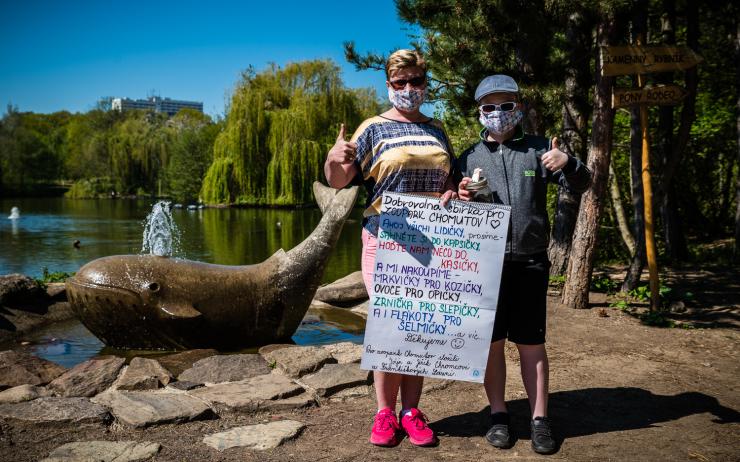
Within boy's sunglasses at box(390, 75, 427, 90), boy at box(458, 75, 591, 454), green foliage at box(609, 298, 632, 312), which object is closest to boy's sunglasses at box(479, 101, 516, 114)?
boy at box(458, 75, 591, 454)

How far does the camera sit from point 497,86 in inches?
131

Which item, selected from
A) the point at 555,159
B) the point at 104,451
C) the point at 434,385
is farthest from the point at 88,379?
the point at 555,159

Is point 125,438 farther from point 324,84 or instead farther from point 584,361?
point 324,84

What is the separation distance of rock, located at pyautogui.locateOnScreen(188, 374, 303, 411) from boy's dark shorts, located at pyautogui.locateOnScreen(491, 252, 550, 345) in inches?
68.4

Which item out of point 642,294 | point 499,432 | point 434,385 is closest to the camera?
point 499,432

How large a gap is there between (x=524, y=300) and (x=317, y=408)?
5.60ft

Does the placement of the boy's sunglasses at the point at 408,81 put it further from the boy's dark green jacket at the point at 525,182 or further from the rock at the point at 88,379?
the rock at the point at 88,379

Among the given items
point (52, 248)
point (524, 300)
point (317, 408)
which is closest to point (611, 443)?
point (524, 300)

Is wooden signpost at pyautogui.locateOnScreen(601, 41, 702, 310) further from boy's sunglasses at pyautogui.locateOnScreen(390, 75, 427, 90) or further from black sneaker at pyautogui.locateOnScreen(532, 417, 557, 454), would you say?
black sneaker at pyautogui.locateOnScreen(532, 417, 557, 454)

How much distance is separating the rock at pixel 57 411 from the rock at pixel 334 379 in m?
1.43

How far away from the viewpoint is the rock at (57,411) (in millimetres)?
3758

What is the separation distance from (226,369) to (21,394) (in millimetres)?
1444


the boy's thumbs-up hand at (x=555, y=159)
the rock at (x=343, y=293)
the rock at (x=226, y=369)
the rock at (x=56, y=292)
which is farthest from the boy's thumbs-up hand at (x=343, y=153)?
the rock at (x=56, y=292)

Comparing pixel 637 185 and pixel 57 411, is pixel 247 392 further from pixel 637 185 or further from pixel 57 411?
pixel 637 185
